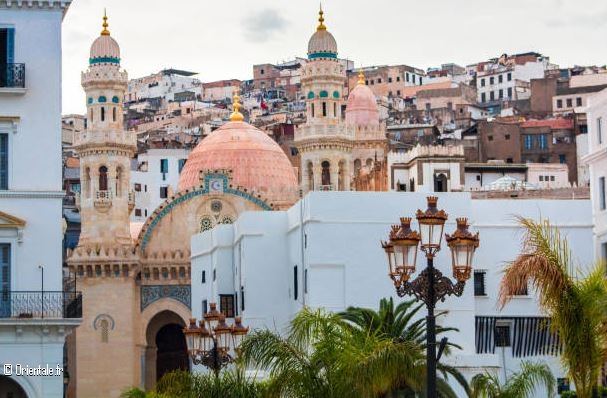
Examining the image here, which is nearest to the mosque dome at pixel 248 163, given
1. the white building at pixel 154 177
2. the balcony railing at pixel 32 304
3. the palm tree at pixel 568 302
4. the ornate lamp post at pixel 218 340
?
the white building at pixel 154 177

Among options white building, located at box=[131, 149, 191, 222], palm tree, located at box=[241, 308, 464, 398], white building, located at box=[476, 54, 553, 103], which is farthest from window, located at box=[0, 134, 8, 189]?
white building, located at box=[476, 54, 553, 103]

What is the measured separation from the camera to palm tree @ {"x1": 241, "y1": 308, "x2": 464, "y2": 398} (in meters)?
26.7

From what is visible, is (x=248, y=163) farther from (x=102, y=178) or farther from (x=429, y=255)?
(x=429, y=255)

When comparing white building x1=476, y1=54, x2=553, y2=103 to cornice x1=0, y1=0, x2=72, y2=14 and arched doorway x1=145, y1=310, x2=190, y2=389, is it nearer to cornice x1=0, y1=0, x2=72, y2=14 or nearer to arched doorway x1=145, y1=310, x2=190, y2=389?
arched doorway x1=145, y1=310, x2=190, y2=389

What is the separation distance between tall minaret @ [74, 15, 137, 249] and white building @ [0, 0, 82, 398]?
46319 millimetres

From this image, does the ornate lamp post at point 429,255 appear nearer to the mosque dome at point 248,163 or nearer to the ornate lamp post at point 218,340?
the ornate lamp post at point 218,340

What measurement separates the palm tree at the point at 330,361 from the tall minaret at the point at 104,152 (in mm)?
52335

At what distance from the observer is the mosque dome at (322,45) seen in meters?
80.2

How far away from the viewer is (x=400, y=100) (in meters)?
148

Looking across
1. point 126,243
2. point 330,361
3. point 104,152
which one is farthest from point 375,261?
point 104,152

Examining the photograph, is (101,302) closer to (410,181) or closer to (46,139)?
(410,181)

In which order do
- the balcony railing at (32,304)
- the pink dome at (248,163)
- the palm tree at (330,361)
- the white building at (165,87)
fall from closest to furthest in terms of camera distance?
1. the palm tree at (330,361)
2. the balcony railing at (32,304)
3. the pink dome at (248,163)
4. the white building at (165,87)

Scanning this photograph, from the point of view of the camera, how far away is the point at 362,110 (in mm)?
92750

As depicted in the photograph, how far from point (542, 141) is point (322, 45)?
27.9 metres
